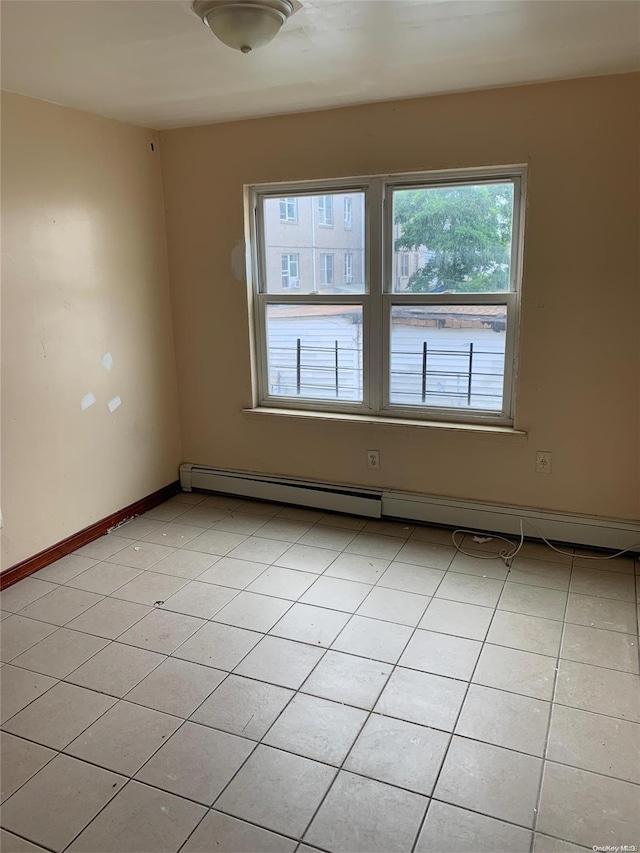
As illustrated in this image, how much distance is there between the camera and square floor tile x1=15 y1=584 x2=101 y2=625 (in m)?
2.53

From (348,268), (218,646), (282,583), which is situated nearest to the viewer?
(218,646)

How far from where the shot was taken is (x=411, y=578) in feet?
9.21

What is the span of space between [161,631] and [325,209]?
2.33m

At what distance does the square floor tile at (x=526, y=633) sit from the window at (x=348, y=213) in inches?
83.6

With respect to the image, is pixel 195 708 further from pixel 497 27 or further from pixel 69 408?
pixel 497 27

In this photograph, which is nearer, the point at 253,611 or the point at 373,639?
the point at 373,639

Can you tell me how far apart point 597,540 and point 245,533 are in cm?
181

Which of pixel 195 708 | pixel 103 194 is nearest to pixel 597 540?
pixel 195 708

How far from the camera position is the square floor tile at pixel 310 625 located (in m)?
2.36

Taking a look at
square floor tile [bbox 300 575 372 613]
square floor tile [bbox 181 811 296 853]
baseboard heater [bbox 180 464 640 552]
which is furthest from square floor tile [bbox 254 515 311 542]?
square floor tile [bbox 181 811 296 853]

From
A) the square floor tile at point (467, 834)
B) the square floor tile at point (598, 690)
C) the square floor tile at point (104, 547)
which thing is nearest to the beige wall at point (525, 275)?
the square floor tile at point (104, 547)

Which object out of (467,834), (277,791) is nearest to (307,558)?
(277,791)

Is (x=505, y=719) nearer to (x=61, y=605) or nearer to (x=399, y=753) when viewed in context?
(x=399, y=753)

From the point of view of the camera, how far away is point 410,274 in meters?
3.25
